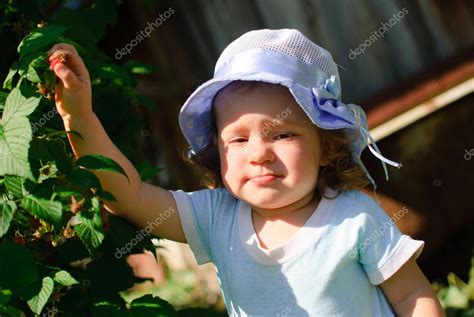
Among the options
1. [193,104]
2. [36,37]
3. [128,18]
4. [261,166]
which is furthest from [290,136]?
[128,18]

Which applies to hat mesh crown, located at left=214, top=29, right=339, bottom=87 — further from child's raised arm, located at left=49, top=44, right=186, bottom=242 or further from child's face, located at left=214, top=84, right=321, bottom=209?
child's raised arm, located at left=49, top=44, right=186, bottom=242

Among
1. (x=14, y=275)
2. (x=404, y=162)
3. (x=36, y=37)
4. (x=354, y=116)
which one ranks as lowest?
(x=404, y=162)

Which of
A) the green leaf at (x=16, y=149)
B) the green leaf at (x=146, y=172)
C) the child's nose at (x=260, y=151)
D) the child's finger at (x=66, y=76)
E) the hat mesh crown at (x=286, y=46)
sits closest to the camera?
the green leaf at (x=16, y=149)

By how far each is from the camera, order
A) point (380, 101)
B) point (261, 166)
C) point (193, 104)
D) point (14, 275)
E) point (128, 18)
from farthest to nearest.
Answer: point (128, 18) < point (380, 101) < point (193, 104) < point (261, 166) < point (14, 275)

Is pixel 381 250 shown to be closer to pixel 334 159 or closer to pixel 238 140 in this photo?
pixel 334 159

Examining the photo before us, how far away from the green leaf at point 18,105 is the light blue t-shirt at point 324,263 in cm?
77

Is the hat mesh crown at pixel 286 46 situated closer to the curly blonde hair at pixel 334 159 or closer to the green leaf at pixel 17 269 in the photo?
the curly blonde hair at pixel 334 159

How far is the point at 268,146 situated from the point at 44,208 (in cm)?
64

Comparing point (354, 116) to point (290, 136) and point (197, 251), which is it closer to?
point (290, 136)

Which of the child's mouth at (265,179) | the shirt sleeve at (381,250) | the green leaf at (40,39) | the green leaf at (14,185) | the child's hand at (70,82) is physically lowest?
the shirt sleeve at (381,250)

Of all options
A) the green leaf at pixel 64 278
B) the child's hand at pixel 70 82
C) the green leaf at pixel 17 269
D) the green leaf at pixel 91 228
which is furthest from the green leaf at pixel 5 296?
the child's hand at pixel 70 82

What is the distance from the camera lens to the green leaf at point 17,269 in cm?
220

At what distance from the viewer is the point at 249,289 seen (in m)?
2.51

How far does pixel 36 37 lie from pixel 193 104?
0.53m
